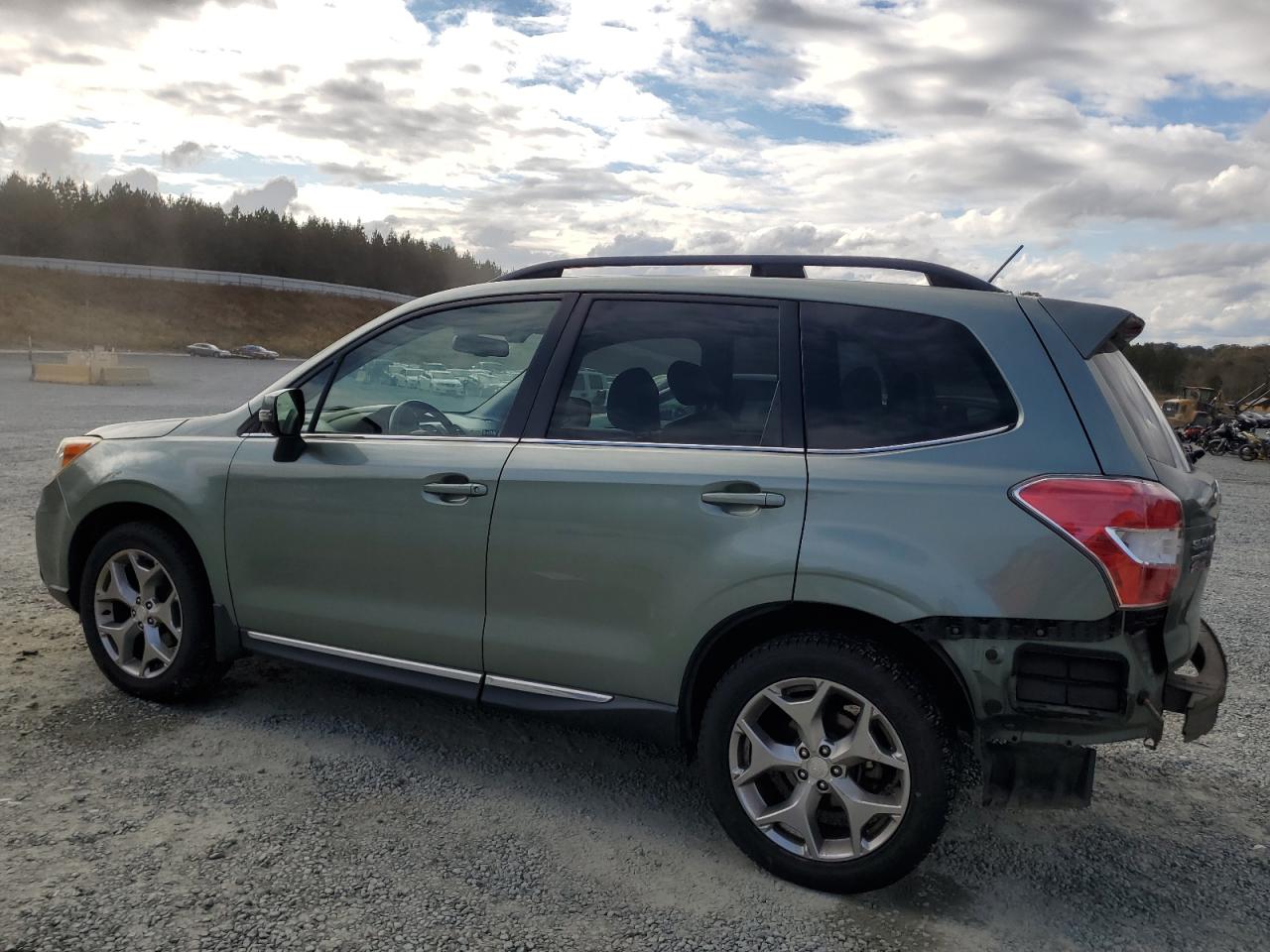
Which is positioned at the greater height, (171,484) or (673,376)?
(673,376)

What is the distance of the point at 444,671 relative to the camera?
360 centimetres

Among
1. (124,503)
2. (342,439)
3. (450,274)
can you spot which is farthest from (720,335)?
(450,274)

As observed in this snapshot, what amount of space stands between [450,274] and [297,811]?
123306 mm

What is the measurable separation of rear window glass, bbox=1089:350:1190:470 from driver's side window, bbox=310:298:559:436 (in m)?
1.84

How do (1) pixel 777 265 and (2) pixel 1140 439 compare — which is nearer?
(2) pixel 1140 439

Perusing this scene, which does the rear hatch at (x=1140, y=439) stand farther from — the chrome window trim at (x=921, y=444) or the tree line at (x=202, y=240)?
the tree line at (x=202, y=240)

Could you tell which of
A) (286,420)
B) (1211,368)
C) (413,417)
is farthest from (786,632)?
(1211,368)

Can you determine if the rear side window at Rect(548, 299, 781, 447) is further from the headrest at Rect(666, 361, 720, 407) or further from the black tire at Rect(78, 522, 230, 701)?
the black tire at Rect(78, 522, 230, 701)

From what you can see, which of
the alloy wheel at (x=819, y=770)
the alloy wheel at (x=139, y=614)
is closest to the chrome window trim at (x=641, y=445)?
the alloy wheel at (x=819, y=770)

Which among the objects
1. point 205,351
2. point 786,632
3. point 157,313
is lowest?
point 786,632

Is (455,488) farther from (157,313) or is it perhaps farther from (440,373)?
(157,313)

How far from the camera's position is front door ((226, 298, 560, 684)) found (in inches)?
139

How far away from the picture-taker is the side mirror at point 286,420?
3.88m

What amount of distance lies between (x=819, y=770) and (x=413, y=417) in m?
1.97
